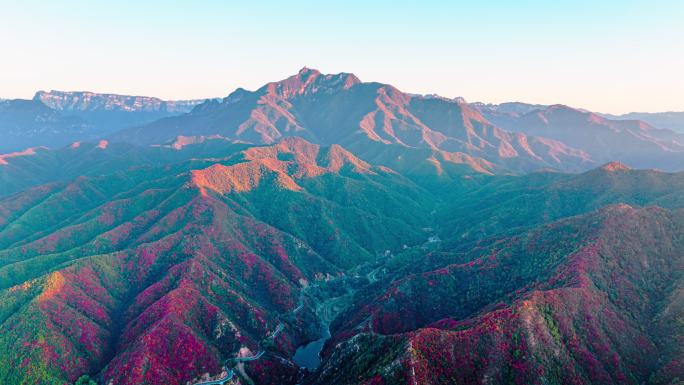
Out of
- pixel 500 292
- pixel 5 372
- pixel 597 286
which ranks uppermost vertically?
pixel 597 286

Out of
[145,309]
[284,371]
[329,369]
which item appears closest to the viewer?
[329,369]

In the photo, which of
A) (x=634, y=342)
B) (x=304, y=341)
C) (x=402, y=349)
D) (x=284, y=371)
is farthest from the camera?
(x=304, y=341)

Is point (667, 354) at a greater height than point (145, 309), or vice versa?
point (667, 354)

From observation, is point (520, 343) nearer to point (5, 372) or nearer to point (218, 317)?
point (218, 317)

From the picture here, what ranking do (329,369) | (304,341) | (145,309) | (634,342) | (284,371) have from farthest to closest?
(304,341) < (145,309) < (284,371) < (329,369) < (634,342)

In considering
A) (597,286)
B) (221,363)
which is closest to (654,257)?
(597,286)

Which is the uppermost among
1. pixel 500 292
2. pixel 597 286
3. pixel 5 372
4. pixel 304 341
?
pixel 597 286

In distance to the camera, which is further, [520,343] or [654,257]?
[654,257]

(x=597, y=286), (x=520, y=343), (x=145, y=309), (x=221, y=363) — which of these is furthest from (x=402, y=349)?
(x=145, y=309)

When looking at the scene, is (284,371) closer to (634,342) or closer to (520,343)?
(520,343)
